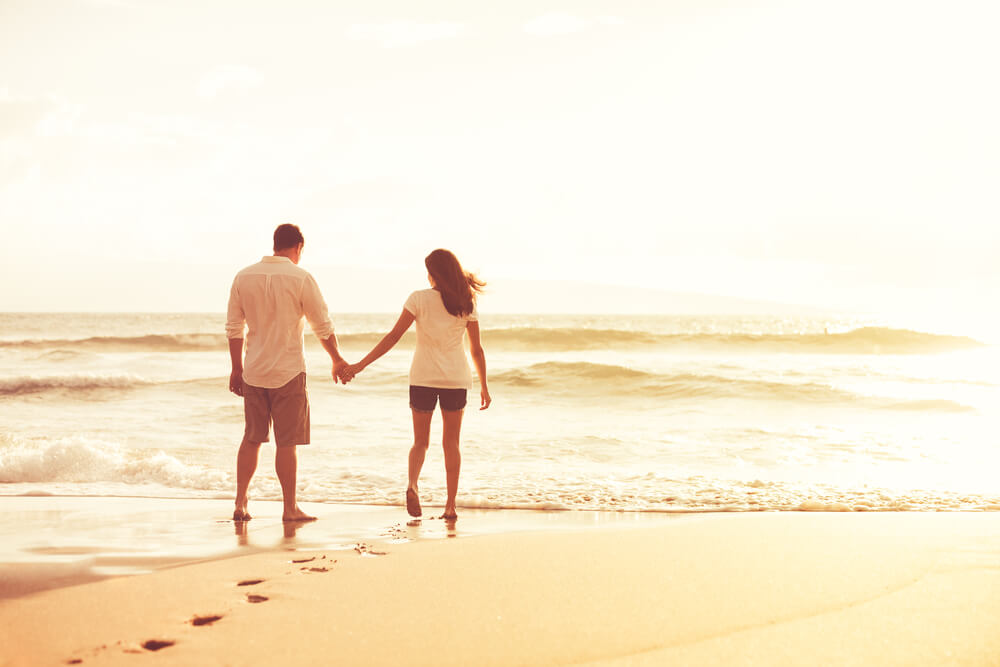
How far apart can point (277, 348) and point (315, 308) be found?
35cm

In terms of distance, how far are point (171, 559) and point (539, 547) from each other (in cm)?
192

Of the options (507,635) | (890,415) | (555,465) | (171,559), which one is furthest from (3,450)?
(890,415)

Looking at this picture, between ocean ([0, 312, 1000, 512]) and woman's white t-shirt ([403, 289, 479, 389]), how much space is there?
3.95 ft

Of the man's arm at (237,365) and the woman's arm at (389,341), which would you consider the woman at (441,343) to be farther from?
the man's arm at (237,365)

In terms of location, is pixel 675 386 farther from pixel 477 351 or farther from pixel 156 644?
pixel 156 644

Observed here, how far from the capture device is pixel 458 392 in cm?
564

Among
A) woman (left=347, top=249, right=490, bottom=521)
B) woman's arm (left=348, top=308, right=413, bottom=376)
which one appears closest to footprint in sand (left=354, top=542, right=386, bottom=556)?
woman (left=347, top=249, right=490, bottom=521)

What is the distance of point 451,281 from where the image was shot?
18.2ft

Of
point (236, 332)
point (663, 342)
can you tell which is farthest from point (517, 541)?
point (663, 342)

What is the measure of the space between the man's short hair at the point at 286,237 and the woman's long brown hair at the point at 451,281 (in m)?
0.87

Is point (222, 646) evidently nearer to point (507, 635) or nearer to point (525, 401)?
point (507, 635)

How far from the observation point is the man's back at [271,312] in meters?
5.33

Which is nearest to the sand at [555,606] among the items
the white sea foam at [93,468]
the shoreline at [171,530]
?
the shoreline at [171,530]

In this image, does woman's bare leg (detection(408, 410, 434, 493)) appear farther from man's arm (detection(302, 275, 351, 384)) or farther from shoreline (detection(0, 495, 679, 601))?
man's arm (detection(302, 275, 351, 384))
